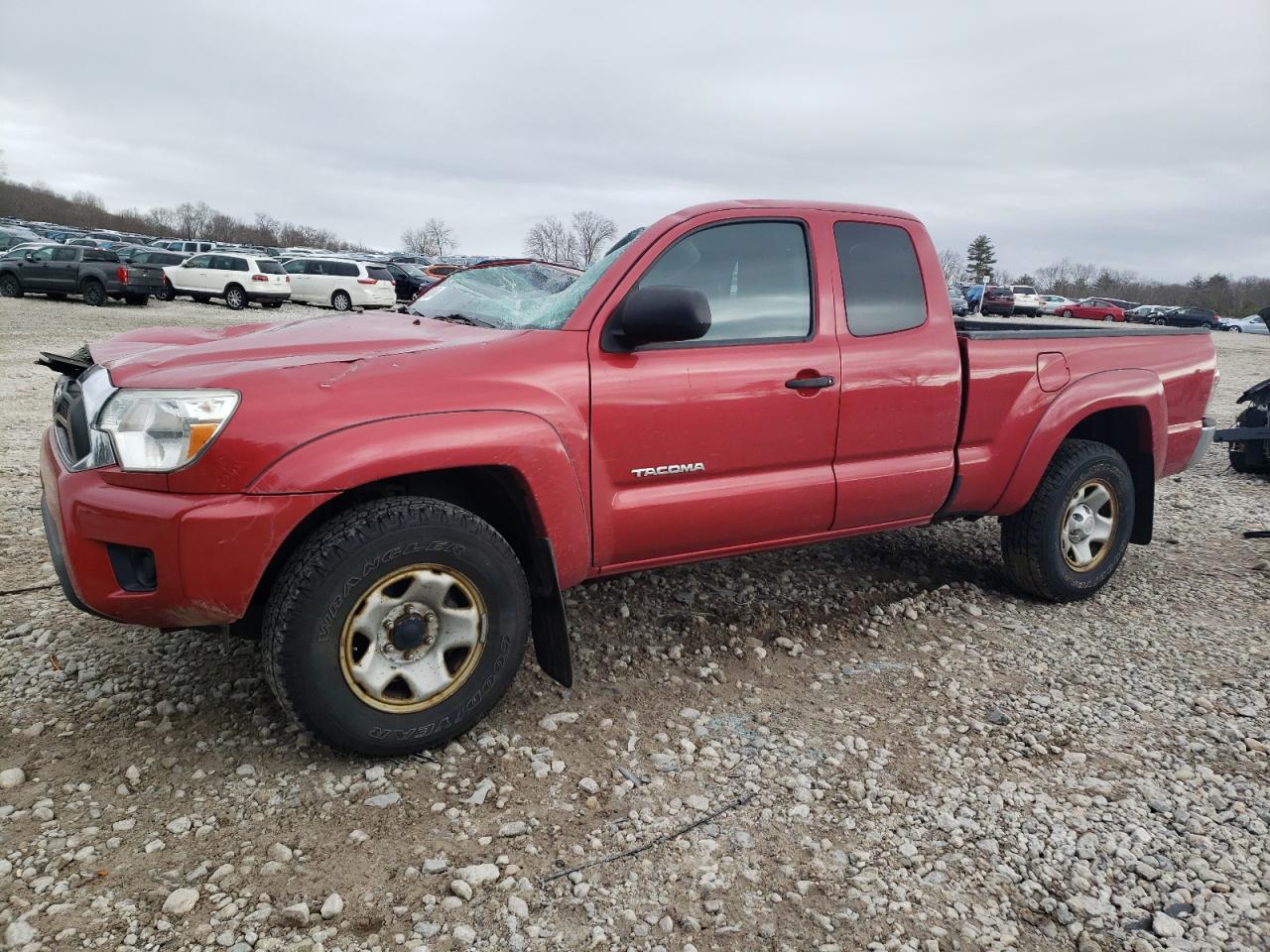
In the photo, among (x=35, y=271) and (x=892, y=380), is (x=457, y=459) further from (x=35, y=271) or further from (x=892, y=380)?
(x=35, y=271)

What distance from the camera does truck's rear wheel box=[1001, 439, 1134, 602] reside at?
13.8ft

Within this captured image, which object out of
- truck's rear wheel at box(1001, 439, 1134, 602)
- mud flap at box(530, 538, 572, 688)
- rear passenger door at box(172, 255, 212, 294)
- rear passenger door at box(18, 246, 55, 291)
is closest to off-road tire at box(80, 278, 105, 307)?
rear passenger door at box(18, 246, 55, 291)

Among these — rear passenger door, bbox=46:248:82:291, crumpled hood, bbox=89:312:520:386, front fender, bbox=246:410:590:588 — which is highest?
rear passenger door, bbox=46:248:82:291

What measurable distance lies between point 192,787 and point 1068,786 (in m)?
2.78

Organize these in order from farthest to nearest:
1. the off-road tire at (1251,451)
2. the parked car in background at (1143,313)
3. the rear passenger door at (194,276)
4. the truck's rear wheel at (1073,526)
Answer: the parked car in background at (1143,313), the rear passenger door at (194,276), the off-road tire at (1251,451), the truck's rear wheel at (1073,526)

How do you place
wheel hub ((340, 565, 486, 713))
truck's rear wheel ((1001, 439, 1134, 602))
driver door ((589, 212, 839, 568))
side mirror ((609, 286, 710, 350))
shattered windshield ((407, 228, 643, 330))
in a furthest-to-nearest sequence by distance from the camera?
1. truck's rear wheel ((1001, 439, 1134, 602))
2. shattered windshield ((407, 228, 643, 330))
3. driver door ((589, 212, 839, 568))
4. side mirror ((609, 286, 710, 350))
5. wheel hub ((340, 565, 486, 713))

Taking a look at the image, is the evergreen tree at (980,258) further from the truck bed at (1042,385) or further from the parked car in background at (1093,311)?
the truck bed at (1042,385)

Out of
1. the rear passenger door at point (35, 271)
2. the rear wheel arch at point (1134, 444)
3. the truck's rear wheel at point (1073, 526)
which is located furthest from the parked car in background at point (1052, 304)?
the truck's rear wheel at point (1073, 526)

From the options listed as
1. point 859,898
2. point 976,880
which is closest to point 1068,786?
point 976,880

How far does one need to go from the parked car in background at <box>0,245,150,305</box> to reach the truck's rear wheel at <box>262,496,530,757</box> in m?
23.0

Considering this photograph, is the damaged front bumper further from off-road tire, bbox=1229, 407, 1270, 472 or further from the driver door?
off-road tire, bbox=1229, 407, 1270, 472

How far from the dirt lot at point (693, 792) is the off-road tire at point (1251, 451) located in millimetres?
4040

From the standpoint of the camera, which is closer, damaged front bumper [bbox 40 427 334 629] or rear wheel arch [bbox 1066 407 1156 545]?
damaged front bumper [bbox 40 427 334 629]

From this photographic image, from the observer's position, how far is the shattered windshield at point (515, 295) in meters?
3.22
